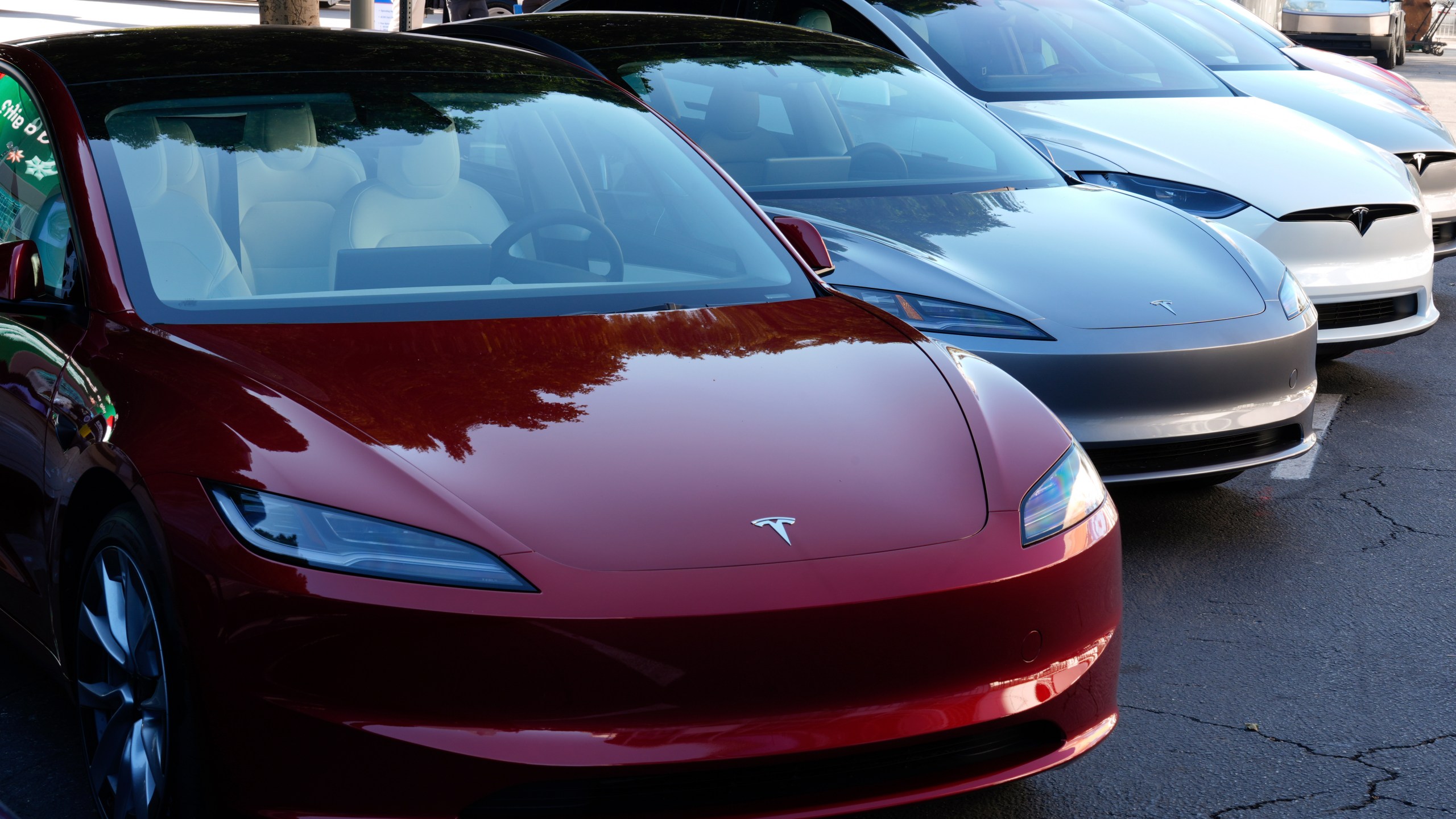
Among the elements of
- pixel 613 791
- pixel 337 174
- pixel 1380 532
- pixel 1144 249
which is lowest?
pixel 1380 532

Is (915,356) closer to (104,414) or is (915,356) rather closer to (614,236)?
(614,236)

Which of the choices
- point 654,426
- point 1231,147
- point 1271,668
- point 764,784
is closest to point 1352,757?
point 1271,668

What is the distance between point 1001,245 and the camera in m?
4.82

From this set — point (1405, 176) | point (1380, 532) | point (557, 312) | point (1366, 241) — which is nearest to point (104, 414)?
point (557, 312)

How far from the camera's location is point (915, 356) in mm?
3129

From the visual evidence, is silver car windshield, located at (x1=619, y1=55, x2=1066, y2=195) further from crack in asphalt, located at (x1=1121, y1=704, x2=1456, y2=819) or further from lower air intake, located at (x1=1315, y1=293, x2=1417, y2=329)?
crack in asphalt, located at (x1=1121, y1=704, x2=1456, y2=819)

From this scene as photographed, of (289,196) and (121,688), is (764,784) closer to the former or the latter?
(121,688)

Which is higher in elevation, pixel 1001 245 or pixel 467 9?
pixel 467 9

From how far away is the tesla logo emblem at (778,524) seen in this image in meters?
2.41

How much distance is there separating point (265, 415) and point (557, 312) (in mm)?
806

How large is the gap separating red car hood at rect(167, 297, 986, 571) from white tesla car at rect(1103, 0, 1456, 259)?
5242 millimetres

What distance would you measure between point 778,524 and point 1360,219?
183 inches

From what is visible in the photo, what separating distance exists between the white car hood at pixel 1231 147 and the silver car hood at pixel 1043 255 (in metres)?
1.09

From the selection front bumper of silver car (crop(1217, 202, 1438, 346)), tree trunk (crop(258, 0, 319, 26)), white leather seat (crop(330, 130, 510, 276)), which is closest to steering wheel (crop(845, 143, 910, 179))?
front bumper of silver car (crop(1217, 202, 1438, 346))
